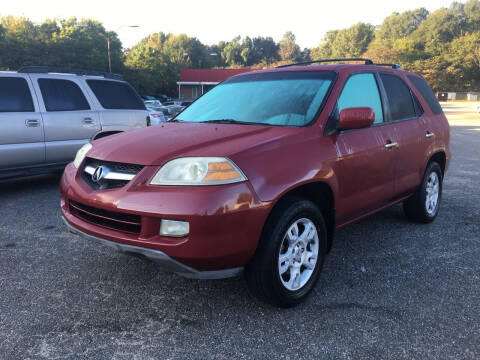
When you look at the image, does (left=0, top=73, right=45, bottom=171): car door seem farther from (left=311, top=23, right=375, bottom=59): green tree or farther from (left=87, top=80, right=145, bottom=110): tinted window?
(left=311, top=23, right=375, bottom=59): green tree

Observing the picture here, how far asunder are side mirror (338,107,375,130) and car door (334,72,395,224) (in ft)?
0.43

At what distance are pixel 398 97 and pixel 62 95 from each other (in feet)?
16.3

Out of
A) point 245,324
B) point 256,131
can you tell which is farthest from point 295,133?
point 245,324

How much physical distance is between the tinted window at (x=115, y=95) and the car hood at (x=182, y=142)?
13.0 feet

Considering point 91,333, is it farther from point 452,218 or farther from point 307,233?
point 452,218

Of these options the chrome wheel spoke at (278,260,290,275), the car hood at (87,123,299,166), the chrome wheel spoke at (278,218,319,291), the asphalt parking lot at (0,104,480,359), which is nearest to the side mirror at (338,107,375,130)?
the car hood at (87,123,299,166)

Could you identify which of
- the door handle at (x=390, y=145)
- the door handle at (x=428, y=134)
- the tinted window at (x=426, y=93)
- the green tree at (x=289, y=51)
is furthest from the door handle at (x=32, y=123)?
the green tree at (x=289, y=51)

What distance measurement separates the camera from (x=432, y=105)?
491 cm

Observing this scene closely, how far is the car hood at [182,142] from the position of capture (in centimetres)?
274

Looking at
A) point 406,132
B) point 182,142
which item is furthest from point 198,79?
point 182,142

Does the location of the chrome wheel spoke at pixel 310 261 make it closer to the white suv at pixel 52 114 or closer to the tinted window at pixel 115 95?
the white suv at pixel 52 114

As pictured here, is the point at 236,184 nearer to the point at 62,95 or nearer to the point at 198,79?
the point at 62,95

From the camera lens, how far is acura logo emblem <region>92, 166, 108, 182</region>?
2873 mm

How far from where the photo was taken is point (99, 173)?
2.91m
